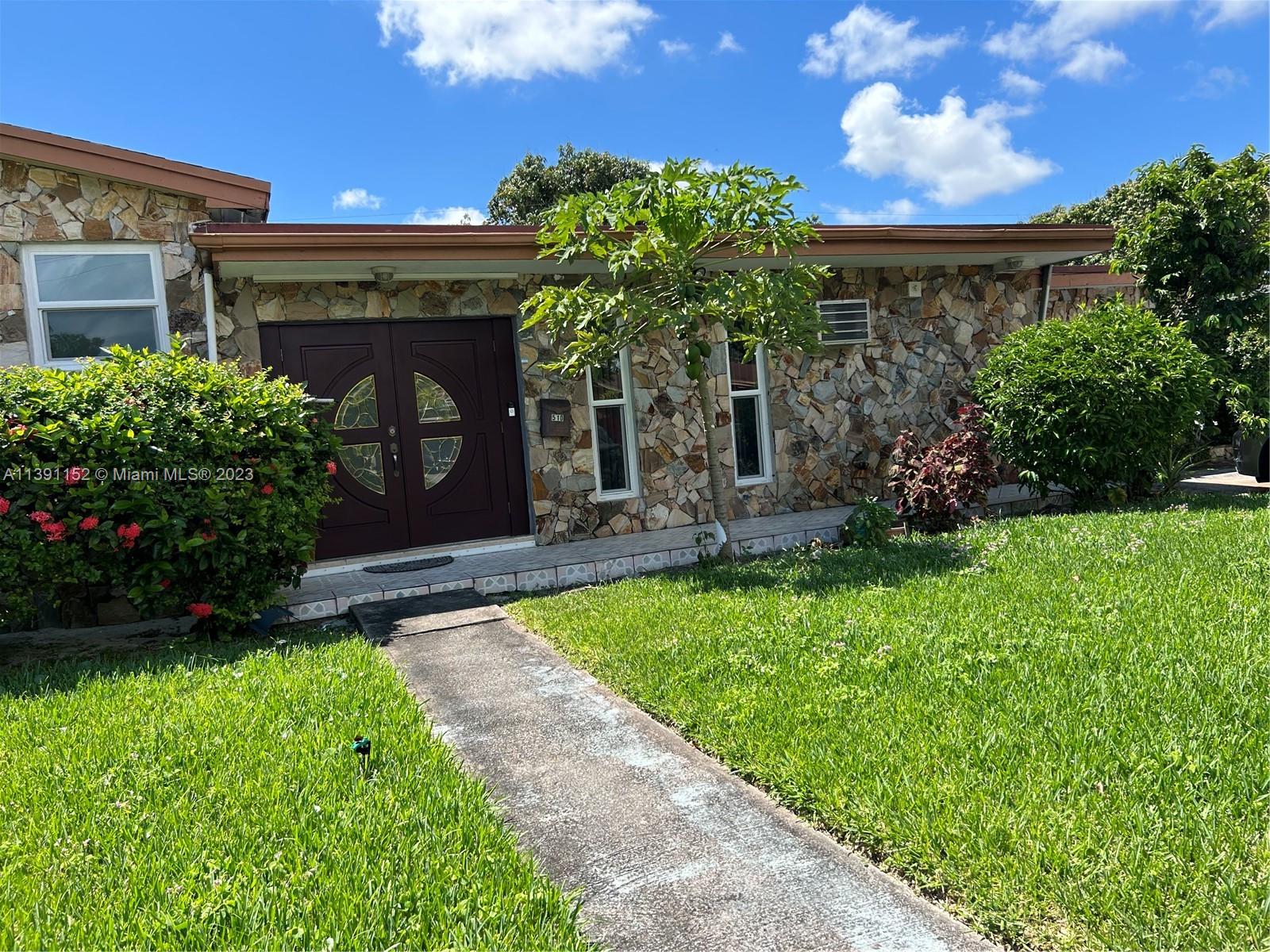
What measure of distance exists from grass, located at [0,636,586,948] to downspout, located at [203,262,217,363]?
3.27 m

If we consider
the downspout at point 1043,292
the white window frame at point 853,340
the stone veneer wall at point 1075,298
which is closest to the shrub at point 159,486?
the white window frame at point 853,340

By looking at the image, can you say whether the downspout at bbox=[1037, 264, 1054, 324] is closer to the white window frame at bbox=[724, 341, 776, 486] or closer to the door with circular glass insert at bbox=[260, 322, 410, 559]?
the white window frame at bbox=[724, 341, 776, 486]

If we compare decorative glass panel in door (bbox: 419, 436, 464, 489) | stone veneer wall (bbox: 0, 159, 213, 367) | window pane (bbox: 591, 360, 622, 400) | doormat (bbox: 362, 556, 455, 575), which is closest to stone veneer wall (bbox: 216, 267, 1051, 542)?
window pane (bbox: 591, 360, 622, 400)

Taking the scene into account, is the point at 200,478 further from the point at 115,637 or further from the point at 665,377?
the point at 665,377

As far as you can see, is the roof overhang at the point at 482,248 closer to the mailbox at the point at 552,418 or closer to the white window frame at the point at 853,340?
the white window frame at the point at 853,340

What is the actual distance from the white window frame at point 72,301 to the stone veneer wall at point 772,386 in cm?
44

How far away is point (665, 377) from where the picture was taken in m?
8.49

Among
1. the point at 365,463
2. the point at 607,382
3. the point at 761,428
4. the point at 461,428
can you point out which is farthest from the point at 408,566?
the point at 761,428

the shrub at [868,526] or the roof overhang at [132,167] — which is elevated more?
the roof overhang at [132,167]

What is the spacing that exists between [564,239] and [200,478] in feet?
9.93

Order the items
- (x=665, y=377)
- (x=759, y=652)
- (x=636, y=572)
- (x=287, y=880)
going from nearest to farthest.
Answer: (x=287, y=880)
(x=759, y=652)
(x=636, y=572)
(x=665, y=377)

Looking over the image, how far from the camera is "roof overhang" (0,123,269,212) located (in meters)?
6.00

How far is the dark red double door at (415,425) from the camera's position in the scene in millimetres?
7363

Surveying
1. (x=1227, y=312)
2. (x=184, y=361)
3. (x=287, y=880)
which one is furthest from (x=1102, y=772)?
(x=1227, y=312)
